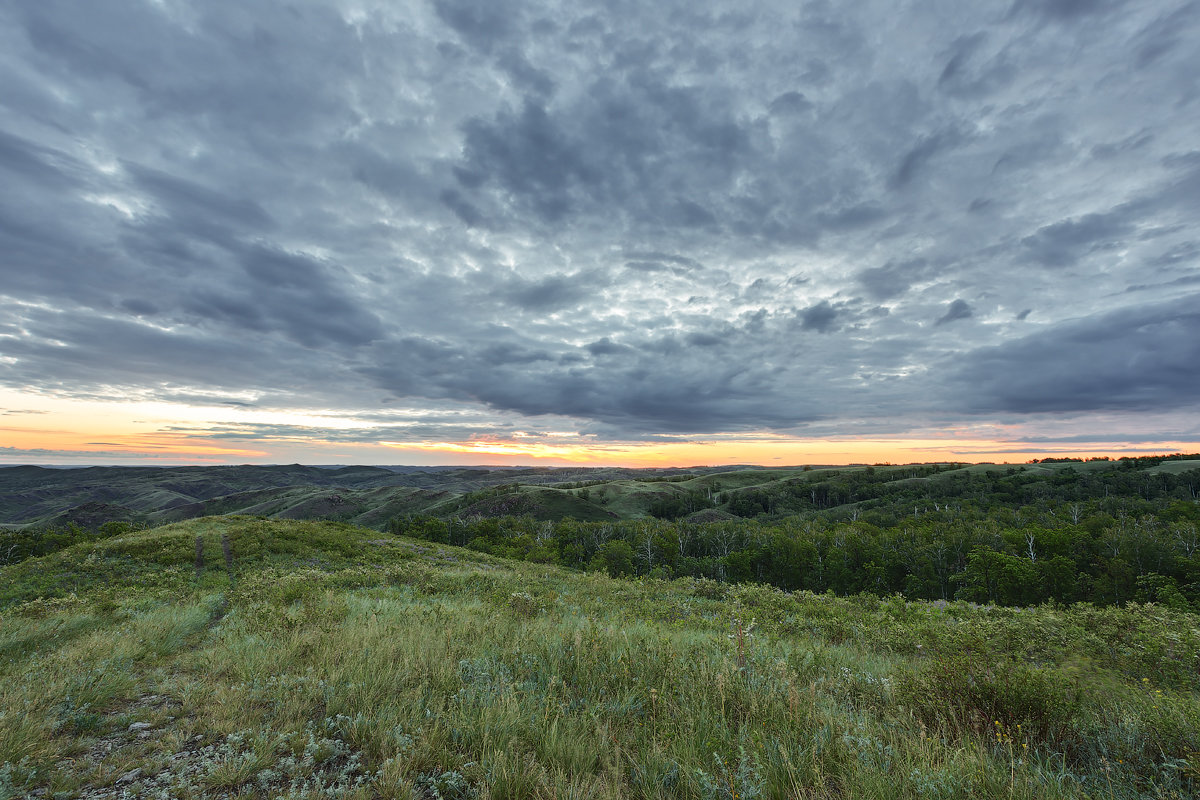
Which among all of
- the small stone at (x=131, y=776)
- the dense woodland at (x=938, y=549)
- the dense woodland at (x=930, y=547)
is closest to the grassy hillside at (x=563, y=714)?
the small stone at (x=131, y=776)

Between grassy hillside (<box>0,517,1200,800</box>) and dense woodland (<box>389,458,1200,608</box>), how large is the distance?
152ft

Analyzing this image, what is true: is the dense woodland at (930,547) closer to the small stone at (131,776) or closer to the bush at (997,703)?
the bush at (997,703)

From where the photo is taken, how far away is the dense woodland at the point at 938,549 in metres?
67.9

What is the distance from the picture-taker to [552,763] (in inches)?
172

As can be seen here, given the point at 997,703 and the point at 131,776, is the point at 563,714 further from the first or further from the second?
the point at 997,703

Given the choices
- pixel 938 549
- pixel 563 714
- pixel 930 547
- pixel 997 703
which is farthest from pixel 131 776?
pixel 938 549

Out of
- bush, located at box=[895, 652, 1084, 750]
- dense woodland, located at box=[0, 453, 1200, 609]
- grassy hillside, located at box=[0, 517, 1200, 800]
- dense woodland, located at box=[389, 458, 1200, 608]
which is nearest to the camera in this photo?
grassy hillside, located at box=[0, 517, 1200, 800]

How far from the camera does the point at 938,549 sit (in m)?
85.8

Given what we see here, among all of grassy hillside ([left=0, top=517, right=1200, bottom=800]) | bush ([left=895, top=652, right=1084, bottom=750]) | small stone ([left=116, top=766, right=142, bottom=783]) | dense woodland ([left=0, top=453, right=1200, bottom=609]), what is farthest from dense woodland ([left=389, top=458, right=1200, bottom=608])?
small stone ([left=116, top=766, right=142, bottom=783])

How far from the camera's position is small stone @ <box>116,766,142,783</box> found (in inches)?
177

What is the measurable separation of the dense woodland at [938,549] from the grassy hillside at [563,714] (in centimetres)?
4628

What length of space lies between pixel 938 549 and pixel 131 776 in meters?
109

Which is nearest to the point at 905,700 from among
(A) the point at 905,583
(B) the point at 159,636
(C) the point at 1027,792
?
(C) the point at 1027,792

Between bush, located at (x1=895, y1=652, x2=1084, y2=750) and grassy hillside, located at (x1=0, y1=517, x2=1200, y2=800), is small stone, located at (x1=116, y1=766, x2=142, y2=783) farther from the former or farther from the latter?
bush, located at (x1=895, y1=652, x2=1084, y2=750)
